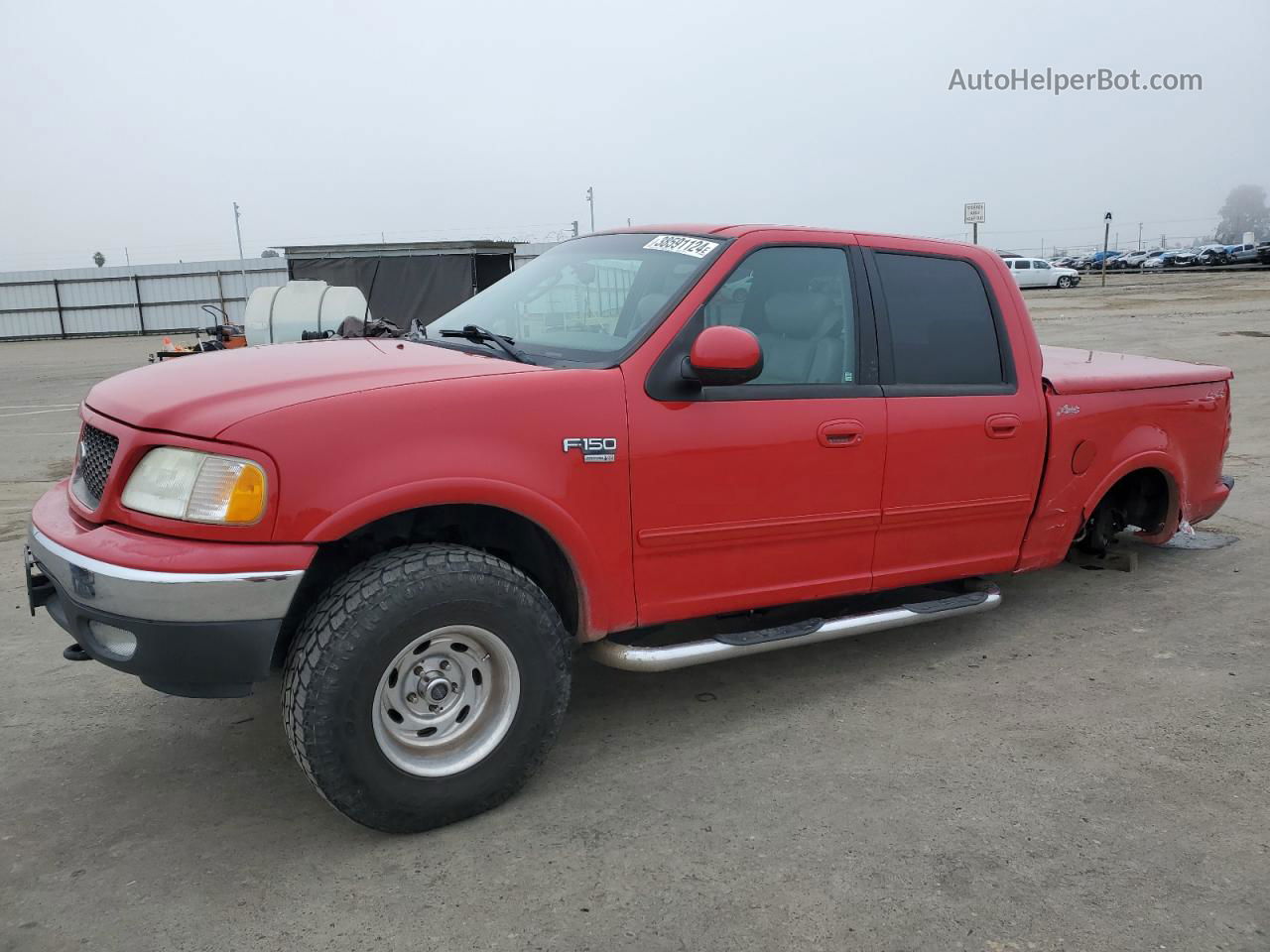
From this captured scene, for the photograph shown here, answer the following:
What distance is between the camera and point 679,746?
11.1 ft

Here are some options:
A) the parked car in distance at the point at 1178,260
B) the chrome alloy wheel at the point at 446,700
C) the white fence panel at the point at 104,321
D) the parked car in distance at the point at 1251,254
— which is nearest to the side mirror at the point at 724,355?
the chrome alloy wheel at the point at 446,700

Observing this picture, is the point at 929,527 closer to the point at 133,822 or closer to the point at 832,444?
the point at 832,444

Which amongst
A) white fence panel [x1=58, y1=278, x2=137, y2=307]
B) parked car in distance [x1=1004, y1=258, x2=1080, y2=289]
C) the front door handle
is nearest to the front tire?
the front door handle

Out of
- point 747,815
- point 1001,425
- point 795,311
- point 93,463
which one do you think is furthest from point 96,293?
point 747,815

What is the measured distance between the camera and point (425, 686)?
2826 mm

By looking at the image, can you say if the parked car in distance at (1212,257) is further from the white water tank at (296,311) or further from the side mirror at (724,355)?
the side mirror at (724,355)

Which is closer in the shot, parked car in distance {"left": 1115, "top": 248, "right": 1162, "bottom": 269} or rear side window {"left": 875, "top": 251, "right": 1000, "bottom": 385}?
rear side window {"left": 875, "top": 251, "right": 1000, "bottom": 385}

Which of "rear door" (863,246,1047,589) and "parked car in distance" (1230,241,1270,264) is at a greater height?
"parked car in distance" (1230,241,1270,264)

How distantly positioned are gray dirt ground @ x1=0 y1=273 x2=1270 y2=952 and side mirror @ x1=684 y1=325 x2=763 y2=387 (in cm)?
130

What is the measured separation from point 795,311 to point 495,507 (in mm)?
1428

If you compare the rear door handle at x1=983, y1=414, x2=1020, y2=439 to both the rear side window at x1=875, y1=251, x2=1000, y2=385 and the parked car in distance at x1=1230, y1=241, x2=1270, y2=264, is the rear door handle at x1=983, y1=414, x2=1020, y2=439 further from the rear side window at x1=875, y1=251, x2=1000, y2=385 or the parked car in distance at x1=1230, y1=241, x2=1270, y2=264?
the parked car in distance at x1=1230, y1=241, x2=1270, y2=264

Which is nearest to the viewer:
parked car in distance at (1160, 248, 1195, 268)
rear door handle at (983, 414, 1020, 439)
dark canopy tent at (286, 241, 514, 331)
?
rear door handle at (983, 414, 1020, 439)

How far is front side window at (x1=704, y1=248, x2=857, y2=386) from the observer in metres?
3.48

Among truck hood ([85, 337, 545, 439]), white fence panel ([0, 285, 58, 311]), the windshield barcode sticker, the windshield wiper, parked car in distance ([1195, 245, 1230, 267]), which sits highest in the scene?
parked car in distance ([1195, 245, 1230, 267])
